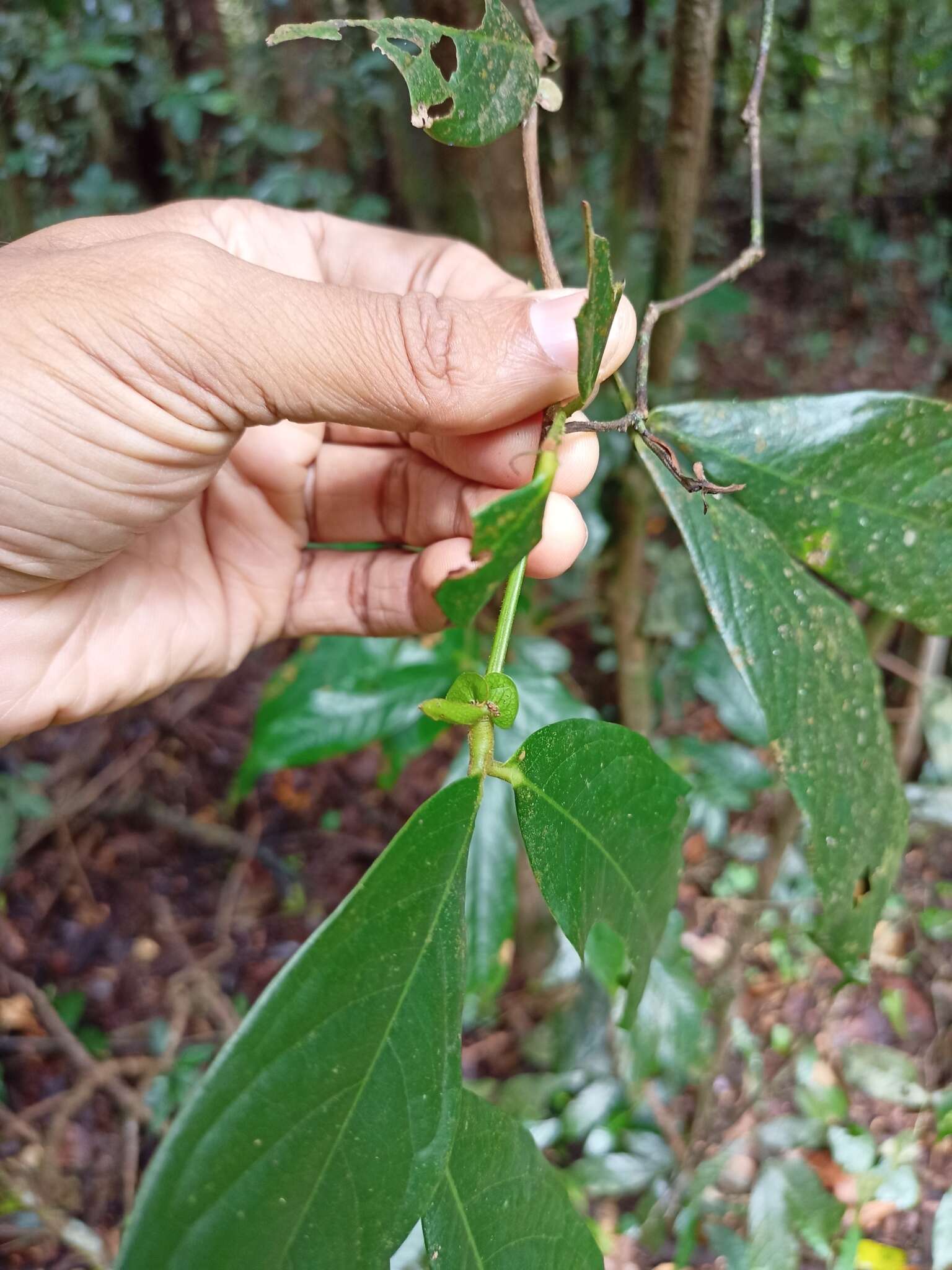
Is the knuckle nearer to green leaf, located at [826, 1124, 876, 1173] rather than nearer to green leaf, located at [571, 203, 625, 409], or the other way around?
green leaf, located at [571, 203, 625, 409]

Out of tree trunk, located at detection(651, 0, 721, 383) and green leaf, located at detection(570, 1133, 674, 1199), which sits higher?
tree trunk, located at detection(651, 0, 721, 383)

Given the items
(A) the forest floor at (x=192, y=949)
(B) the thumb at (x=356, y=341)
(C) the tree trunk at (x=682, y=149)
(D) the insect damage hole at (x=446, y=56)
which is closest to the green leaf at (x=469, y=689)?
(B) the thumb at (x=356, y=341)

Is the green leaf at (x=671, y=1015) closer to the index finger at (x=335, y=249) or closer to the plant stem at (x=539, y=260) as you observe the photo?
the plant stem at (x=539, y=260)

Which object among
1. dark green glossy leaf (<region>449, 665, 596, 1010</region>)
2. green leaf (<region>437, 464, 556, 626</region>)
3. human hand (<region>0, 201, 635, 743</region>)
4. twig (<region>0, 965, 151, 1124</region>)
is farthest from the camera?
twig (<region>0, 965, 151, 1124</region>)

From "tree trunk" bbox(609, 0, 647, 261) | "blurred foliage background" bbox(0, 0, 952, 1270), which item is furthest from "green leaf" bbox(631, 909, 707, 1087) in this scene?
"tree trunk" bbox(609, 0, 647, 261)

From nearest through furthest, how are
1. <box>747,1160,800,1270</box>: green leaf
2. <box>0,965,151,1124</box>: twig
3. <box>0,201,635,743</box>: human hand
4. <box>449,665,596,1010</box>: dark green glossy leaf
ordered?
<box>0,201,635,743</box>: human hand < <box>449,665,596,1010</box>: dark green glossy leaf < <box>747,1160,800,1270</box>: green leaf < <box>0,965,151,1124</box>: twig
